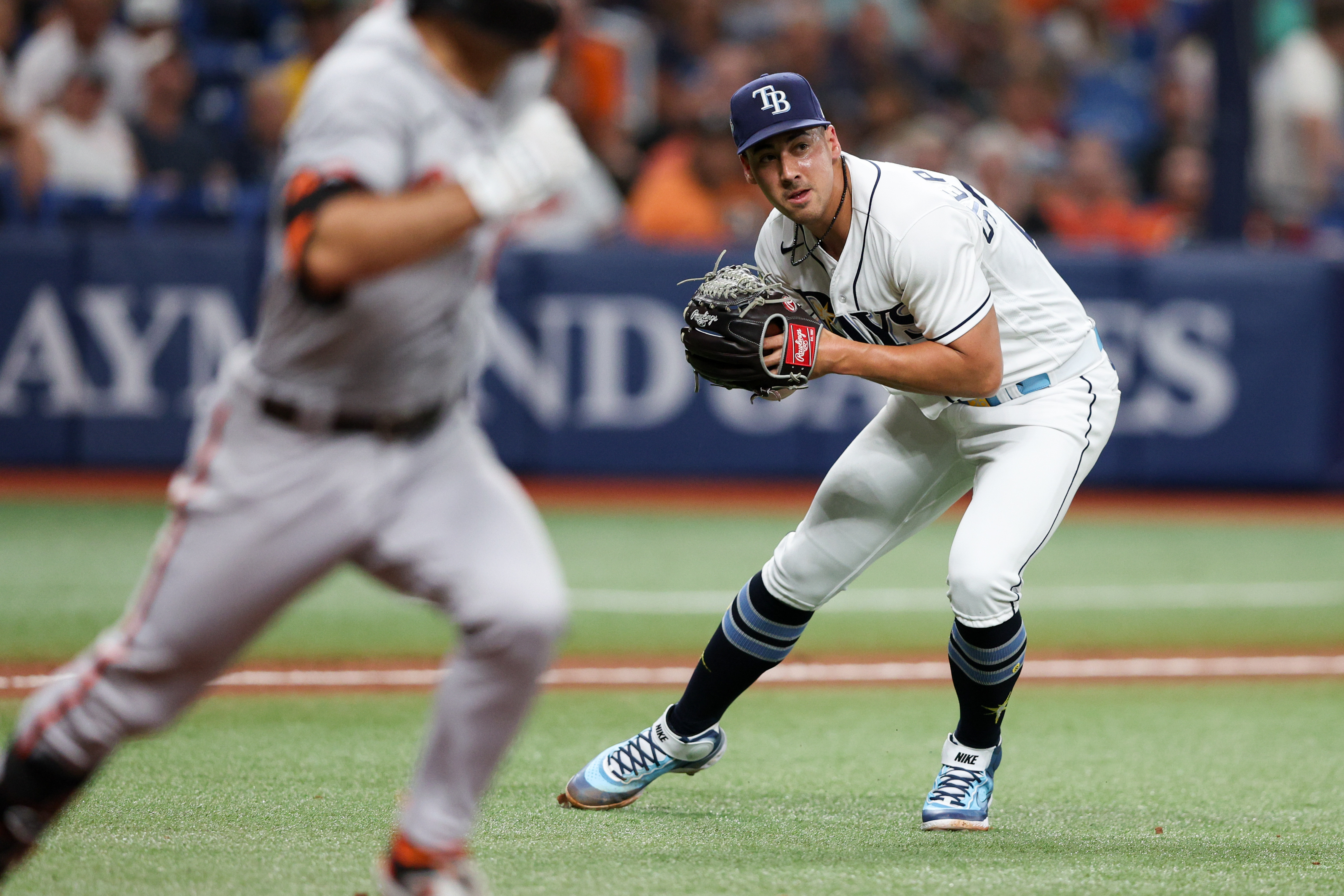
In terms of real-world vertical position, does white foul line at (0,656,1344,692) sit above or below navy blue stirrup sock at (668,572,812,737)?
below

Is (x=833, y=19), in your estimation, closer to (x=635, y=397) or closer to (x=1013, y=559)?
(x=635, y=397)

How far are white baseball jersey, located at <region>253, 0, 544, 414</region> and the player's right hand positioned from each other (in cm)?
7

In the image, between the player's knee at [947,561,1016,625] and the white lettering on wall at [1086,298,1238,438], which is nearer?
the player's knee at [947,561,1016,625]

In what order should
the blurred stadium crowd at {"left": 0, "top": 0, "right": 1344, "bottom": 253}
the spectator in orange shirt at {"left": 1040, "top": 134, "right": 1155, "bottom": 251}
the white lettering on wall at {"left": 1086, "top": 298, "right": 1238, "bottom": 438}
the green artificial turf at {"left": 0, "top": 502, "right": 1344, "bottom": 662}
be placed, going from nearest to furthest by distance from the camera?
the green artificial turf at {"left": 0, "top": 502, "right": 1344, "bottom": 662}
the white lettering on wall at {"left": 1086, "top": 298, "right": 1238, "bottom": 438}
the blurred stadium crowd at {"left": 0, "top": 0, "right": 1344, "bottom": 253}
the spectator in orange shirt at {"left": 1040, "top": 134, "right": 1155, "bottom": 251}

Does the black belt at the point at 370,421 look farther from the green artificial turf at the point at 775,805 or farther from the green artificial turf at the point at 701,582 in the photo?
the green artificial turf at the point at 701,582

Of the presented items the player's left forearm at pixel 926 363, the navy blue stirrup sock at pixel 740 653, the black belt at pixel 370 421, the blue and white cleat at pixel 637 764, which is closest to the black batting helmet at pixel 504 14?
the black belt at pixel 370 421

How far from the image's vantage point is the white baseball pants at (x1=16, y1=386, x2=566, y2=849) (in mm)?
2760

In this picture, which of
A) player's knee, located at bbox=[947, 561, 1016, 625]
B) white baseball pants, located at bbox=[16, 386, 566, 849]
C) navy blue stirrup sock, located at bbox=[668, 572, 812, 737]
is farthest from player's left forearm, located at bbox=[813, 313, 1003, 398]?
white baseball pants, located at bbox=[16, 386, 566, 849]

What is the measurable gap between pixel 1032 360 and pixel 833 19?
12329 millimetres

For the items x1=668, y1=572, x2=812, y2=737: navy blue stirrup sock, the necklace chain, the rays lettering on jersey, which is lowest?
x1=668, y1=572, x2=812, y2=737: navy blue stirrup sock

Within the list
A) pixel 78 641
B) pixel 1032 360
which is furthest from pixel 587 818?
pixel 78 641

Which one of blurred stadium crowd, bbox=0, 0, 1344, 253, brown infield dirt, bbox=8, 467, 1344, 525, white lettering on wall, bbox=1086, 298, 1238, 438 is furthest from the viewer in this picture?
blurred stadium crowd, bbox=0, 0, 1344, 253

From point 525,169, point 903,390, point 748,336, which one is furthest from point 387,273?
point 903,390

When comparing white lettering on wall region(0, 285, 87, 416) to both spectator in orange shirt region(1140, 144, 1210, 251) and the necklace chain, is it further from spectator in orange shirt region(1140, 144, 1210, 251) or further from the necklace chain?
spectator in orange shirt region(1140, 144, 1210, 251)
